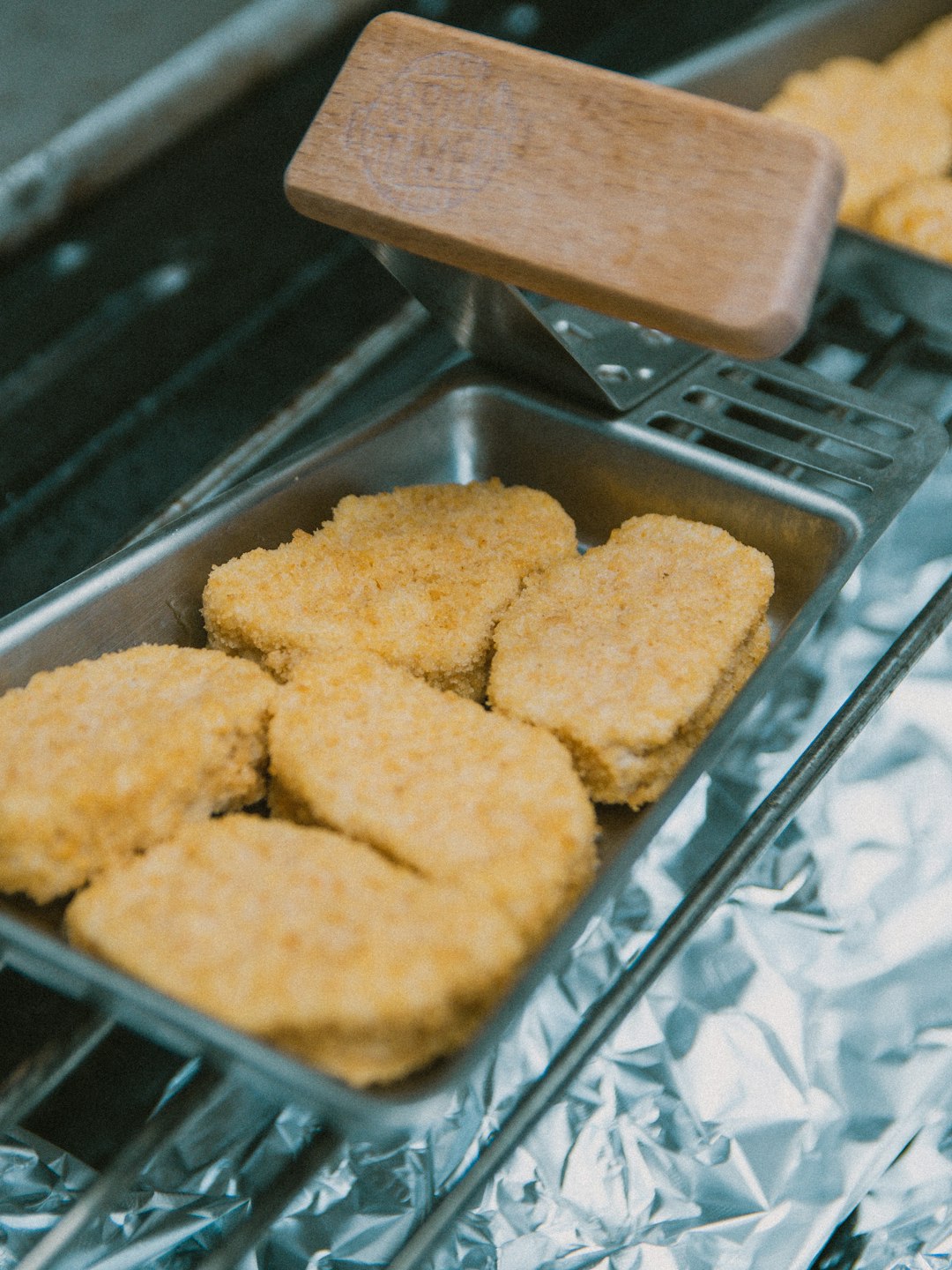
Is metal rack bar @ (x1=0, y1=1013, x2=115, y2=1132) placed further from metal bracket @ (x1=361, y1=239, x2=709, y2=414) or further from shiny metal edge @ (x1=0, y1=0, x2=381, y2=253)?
shiny metal edge @ (x1=0, y1=0, x2=381, y2=253)

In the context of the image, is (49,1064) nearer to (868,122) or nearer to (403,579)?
(403,579)

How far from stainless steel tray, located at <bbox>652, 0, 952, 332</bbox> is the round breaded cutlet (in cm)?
5

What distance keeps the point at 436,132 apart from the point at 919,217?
40.4 inches

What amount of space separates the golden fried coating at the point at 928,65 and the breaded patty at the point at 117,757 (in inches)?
69.4

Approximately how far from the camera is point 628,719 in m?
1.10

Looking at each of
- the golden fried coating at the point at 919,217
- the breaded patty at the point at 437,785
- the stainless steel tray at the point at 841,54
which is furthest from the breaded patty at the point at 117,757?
the golden fried coating at the point at 919,217

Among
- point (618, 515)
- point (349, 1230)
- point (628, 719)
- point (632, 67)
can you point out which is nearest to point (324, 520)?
point (618, 515)

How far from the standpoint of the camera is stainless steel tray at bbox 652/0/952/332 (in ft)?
5.35

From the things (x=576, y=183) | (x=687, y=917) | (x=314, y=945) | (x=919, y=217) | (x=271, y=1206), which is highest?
(x=576, y=183)

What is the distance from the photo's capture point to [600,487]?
143cm

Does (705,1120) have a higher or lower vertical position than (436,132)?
lower

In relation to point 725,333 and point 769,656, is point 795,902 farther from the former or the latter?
point 725,333

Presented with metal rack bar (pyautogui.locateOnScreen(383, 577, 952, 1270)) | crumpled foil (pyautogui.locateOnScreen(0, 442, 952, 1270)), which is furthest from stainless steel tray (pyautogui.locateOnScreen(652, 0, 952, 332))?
crumpled foil (pyautogui.locateOnScreen(0, 442, 952, 1270))

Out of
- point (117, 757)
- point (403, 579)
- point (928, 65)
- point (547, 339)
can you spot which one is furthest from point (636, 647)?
point (928, 65)
